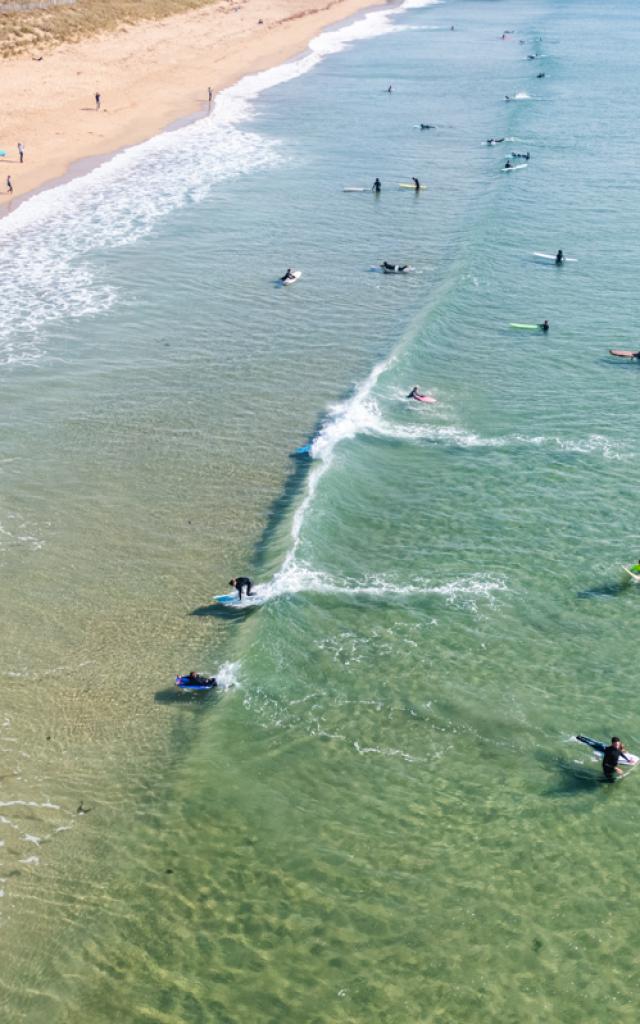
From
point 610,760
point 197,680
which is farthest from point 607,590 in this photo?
point 197,680

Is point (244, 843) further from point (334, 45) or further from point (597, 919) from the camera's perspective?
point (334, 45)

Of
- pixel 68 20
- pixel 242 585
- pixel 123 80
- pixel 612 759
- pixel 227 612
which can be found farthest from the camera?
pixel 68 20

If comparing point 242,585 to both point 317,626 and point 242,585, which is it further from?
point 317,626

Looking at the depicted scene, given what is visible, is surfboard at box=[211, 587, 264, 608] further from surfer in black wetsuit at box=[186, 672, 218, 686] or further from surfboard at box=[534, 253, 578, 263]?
surfboard at box=[534, 253, 578, 263]

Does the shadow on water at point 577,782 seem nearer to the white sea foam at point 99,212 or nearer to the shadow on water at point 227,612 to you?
the shadow on water at point 227,612

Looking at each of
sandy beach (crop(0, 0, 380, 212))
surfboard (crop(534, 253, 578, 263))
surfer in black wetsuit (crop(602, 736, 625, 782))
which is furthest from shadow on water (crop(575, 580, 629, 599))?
sandy beach (crop(0, 0, 380, 212))
